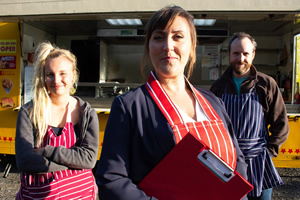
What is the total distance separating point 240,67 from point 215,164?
1258 mm

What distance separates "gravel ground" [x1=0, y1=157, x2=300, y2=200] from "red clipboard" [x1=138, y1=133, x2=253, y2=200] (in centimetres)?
325

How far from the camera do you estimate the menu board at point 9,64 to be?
4309 mm

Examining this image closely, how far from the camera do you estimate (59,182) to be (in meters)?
1.51

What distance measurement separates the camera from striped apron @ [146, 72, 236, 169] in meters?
0.95

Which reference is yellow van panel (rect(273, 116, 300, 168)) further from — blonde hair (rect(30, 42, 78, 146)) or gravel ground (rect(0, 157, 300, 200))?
blonde hair (rect(30, 42, 78, 146))

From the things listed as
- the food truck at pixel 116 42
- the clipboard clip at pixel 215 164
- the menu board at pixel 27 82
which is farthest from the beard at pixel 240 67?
the menu board at pixel 27 82

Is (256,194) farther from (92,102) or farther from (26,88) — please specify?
(26,88)

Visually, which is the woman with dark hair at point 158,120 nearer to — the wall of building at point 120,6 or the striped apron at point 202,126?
the striped apron at point 202,126

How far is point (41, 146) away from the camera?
5.05ft

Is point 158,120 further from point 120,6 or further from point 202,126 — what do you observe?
point 120,6

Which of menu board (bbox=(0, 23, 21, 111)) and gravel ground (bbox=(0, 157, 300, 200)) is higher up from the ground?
menu board (bbox=(0, 23, 21, 111))

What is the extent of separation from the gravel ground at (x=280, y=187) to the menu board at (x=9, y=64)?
124 centimetres

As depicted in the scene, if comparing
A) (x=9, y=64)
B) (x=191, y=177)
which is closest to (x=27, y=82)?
(x=9, y=64)

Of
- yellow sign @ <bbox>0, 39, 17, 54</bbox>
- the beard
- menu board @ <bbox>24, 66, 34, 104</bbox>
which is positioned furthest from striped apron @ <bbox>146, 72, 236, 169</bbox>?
yellow sign @ <bbox>0, 39, 17, 54</bbox>
